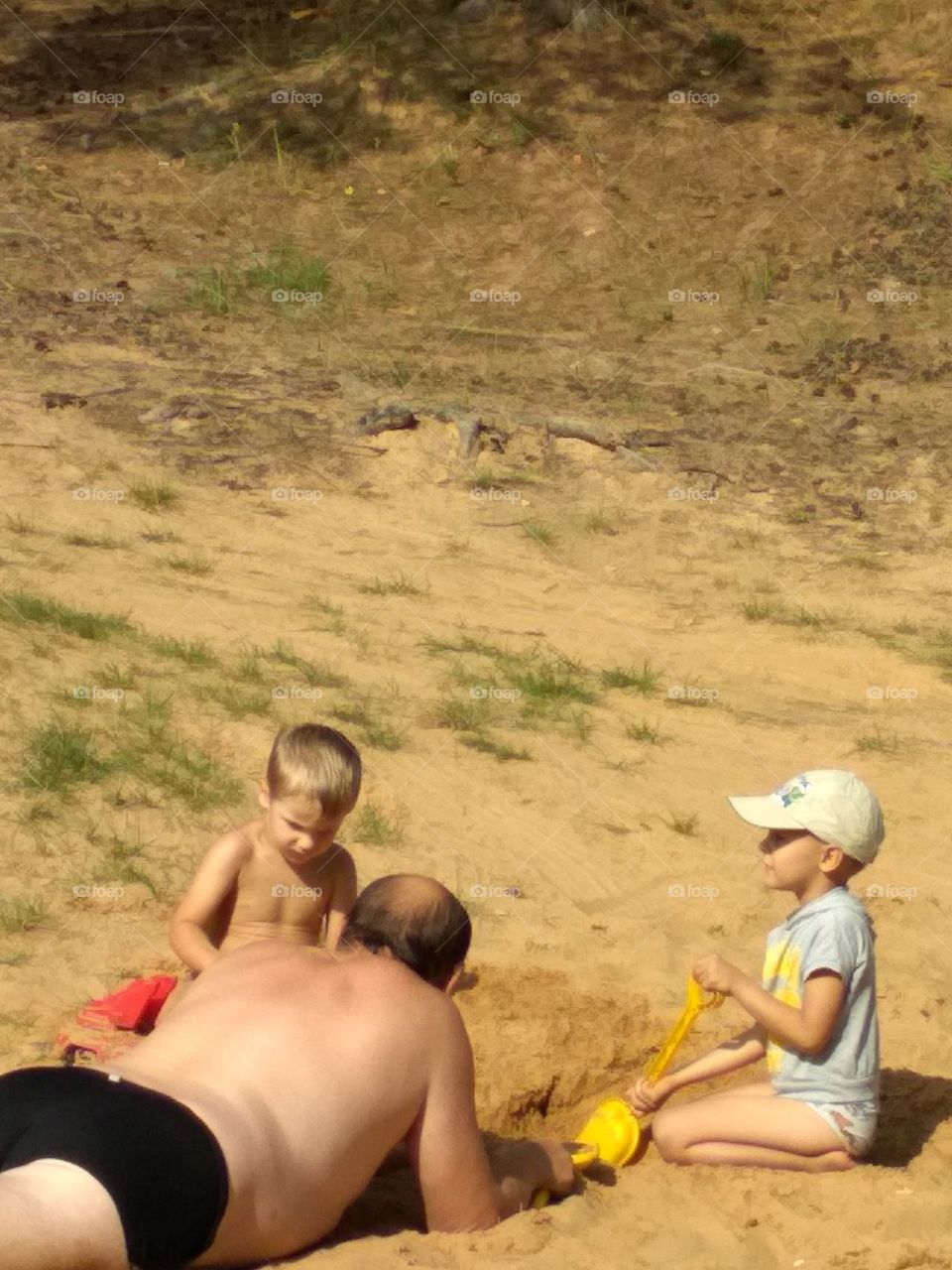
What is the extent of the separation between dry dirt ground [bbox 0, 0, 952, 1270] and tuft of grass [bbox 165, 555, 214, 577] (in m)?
0.02

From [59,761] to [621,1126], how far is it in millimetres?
2343

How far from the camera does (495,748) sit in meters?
6.29

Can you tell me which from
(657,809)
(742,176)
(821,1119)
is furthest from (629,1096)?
(742,176)

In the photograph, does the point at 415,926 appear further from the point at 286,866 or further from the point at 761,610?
the point at 761,610

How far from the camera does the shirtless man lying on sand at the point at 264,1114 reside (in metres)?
2.76

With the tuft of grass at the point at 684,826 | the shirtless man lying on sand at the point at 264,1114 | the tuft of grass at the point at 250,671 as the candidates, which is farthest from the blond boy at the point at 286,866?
the tuft of grass at the point at 250,671

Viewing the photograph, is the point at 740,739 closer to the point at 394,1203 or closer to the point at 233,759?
the point at 233,759

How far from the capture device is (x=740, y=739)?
22.0 feet

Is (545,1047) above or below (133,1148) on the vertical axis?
below

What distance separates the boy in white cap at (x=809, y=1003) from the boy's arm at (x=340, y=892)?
0.82 meters

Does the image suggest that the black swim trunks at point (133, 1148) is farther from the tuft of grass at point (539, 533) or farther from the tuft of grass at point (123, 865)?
the tuft of grass at point (539, 533)

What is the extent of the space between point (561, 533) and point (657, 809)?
310 centimetres

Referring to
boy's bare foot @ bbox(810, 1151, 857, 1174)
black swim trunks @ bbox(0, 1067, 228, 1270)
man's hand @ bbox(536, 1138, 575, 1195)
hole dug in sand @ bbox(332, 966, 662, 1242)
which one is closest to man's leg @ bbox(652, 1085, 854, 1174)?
boy's bare foot @ bbox(810, 1151, 857, 1174)

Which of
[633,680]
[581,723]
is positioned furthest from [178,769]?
[633,680]
